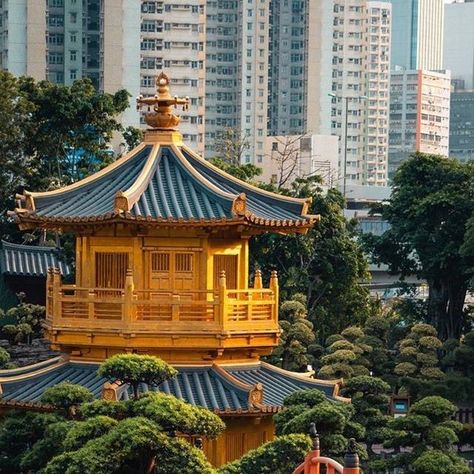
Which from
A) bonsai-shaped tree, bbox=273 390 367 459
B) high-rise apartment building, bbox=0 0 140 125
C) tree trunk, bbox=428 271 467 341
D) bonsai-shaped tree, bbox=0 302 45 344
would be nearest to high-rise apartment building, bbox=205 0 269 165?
high-rise apartment building, bbox=0 0 140 125

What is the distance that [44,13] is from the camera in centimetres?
13762

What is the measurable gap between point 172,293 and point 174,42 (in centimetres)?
12263

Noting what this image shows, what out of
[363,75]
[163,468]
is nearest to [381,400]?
[163,468]

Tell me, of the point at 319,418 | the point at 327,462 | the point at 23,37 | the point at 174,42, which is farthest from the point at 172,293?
the point at 174,42

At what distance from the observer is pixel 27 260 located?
5066cm

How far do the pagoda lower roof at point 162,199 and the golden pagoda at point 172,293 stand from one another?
0.02 meters

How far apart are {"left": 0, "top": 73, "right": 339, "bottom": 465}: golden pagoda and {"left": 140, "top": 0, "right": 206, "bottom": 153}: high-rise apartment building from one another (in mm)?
119507

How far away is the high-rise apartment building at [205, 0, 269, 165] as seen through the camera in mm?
170125

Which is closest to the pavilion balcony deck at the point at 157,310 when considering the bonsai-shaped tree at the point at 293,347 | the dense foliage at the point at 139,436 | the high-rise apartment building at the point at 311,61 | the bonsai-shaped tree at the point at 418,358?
the dense foliage at the point at 139,436

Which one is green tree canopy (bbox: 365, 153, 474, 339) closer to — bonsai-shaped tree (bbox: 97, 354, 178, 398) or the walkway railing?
bonsai-shaped tree (bbox: 97, 354, 178, 398)

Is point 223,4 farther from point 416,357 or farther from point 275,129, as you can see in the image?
point 416,357

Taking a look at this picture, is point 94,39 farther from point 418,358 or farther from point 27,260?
point 418,358

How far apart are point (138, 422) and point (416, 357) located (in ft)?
72.6

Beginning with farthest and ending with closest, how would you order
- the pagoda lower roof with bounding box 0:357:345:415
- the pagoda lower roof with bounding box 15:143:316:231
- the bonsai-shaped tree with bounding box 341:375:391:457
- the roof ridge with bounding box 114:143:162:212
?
the bonsai-shaped tree with bounding box 341:375:391:457
the pagoda lower roof with bounding box 15:143:316:231
the roof ridge with bounding box 114:143:162:212
the pagoda lower roof with bounding box 0:357:345:415
